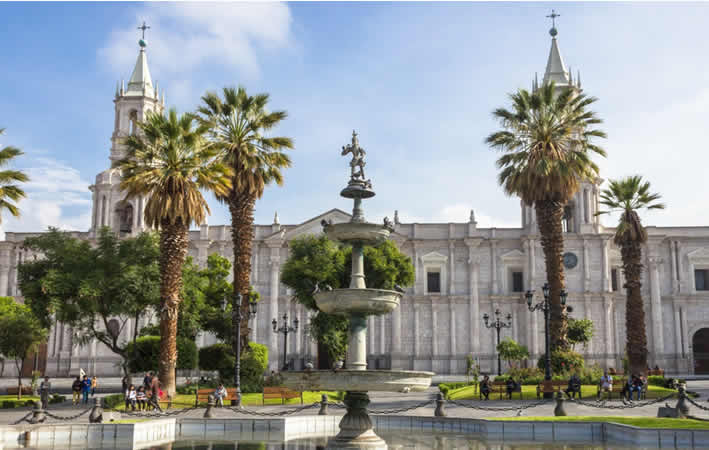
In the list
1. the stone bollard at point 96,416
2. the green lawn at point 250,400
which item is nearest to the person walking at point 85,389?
the green lawn at point 250,400

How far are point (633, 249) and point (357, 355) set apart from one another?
25.3 metres

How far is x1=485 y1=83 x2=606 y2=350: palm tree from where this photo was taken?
1237 inches

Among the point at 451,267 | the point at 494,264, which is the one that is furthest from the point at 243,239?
the point at 494,264

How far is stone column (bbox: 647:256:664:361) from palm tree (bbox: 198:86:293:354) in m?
31.2

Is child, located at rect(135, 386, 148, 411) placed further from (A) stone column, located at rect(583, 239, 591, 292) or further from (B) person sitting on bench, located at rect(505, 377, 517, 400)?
(A) stone column, located at rect(583, 239, 591, 292)

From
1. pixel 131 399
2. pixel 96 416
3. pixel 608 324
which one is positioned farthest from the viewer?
pixel 608 324

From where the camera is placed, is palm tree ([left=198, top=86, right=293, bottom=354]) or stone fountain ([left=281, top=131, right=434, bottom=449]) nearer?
stone fountain ([left=281, top=131, right=434, bottom=449])

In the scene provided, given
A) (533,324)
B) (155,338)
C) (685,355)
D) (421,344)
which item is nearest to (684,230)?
(685,355)

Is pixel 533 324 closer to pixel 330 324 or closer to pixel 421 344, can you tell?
pixel 421 344

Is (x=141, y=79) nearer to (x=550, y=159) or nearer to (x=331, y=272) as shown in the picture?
(x=331, y=272)

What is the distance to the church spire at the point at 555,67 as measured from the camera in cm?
5050

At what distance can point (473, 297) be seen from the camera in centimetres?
5006

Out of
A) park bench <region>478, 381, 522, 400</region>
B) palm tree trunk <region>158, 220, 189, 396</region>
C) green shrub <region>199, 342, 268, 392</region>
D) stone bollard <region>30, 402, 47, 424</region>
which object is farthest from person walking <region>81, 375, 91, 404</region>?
park bench <region>478, 381, 522, 400</region>

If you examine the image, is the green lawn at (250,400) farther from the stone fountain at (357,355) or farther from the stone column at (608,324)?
the stone column at (608,324)
